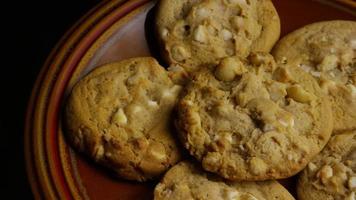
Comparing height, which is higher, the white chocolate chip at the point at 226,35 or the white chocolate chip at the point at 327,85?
the white chocolate chip at the point at 226,35

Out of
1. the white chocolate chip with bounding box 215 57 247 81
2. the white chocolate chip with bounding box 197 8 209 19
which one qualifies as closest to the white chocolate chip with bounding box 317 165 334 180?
the white chocolate chip with bounding box 215 57 247 81

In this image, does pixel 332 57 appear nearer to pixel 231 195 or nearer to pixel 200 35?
pixel 200 35

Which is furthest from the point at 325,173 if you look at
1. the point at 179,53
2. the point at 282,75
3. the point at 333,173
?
the point at 179,53

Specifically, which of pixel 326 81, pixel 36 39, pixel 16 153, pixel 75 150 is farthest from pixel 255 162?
pixel 36 39

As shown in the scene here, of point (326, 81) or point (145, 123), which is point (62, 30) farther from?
point (326, 81)

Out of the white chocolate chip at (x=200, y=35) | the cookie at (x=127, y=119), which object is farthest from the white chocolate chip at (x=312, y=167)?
the white chocolate chip at (x=200, y=35)

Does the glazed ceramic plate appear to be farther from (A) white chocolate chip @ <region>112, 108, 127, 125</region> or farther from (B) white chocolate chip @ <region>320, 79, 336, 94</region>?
(B) white chocolate chip @ <region>320, 79, 336, 94</region>

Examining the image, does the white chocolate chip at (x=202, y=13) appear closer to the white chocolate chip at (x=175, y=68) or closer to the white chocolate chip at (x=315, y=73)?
the white chocolate chip at (x=175, y=68)
